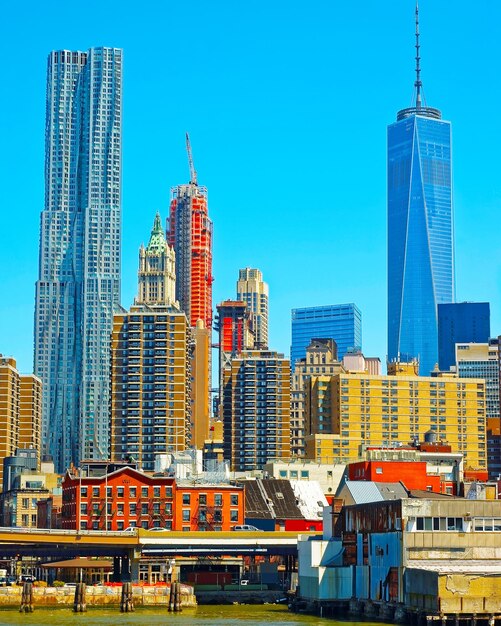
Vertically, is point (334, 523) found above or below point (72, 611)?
above

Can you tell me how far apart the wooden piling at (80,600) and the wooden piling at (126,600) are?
3.77m

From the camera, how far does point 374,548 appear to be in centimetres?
12319

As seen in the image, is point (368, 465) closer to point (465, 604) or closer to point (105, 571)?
point (105, 571)

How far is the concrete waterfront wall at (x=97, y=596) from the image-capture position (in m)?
139

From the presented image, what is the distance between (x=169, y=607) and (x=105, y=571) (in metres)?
37.6

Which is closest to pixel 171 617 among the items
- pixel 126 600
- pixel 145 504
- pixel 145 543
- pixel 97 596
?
pixel 126 600

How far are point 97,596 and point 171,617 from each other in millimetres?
16254

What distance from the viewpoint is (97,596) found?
140m

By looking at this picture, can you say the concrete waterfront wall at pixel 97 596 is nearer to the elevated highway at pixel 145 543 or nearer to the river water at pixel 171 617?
the river water at pixel 171 617

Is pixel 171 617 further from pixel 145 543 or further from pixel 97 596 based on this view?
pixel 145 543

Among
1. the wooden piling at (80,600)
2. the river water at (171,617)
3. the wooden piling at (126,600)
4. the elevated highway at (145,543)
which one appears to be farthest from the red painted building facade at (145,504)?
the wooden piling at (80,600)

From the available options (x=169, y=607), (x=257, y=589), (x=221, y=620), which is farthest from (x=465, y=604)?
(x=257, y=589)

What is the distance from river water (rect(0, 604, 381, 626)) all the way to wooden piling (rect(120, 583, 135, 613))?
2.31 feet

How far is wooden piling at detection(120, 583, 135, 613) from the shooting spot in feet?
438
